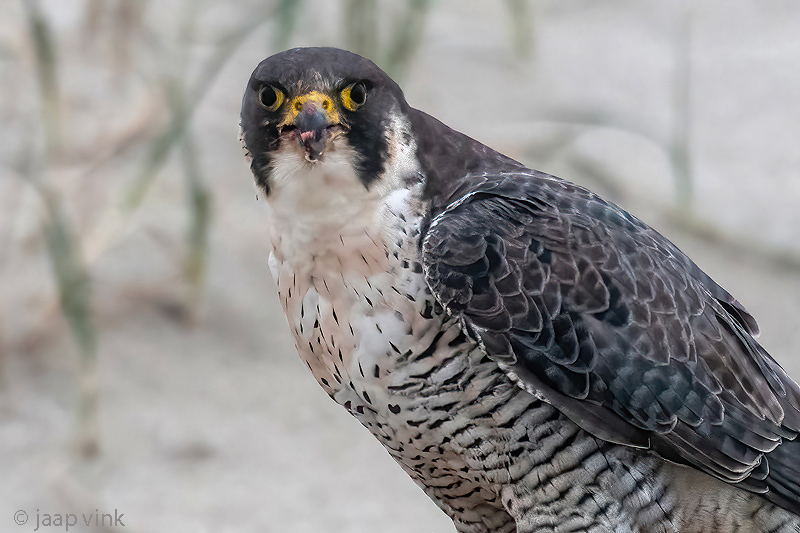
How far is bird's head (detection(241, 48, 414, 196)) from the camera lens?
1.91 metres

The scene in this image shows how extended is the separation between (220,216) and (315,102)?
14.9ft

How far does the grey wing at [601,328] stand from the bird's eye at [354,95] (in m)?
0.30

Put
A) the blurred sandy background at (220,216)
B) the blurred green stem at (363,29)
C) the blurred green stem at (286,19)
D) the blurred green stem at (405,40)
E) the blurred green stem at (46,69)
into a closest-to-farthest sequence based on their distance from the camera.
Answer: the blurred green stem at (286,19) < the blurred green stem at (46,69) < the blurred sandy background at (220,216) < the blurred green stem at (405,40) < the blurred green stem at (363,29)

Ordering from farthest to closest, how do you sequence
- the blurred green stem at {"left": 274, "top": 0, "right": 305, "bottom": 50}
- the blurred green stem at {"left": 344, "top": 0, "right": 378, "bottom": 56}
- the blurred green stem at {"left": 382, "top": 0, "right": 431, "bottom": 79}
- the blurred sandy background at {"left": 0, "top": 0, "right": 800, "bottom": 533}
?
1. the blurred green stem at {"left": 344, "top": 0, "right": 378, "bottom": 56}
2. the blurred green stem at {"left": 382, "top": 0, "right": 431, "bottom": 79}
3. the blurred sandy background at {"left": 0, "top": 0, "right": 800, "bottom": 533}
4. the blurred green stem at {"left": 274, "top": 0, "right": 305, "bottom": 50}

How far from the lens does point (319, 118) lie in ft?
6.19

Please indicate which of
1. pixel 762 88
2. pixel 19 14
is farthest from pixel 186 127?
pixel 762 88

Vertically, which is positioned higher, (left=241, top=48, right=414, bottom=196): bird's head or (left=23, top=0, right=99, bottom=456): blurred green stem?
(left=23, top=0, right=99, bottom=456): blurred green stem

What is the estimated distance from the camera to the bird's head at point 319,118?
6.25ft

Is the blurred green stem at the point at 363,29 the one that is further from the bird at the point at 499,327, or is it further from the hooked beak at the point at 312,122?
the hooked beak at the point at 312,122

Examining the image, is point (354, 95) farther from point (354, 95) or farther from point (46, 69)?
point (46, 69)

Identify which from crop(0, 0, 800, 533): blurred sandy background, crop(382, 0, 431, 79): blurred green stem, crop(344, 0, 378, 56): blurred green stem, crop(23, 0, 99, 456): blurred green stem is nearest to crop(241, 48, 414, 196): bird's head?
crop(0, 0, 800, 533): blurred sandy background

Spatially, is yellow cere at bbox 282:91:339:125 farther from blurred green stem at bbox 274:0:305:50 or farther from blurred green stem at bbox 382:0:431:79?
blurred green stem at bbox 382:0:431:79

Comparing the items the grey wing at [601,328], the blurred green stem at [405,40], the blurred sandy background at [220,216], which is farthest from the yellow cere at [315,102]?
the blurred green stem at [405,40]

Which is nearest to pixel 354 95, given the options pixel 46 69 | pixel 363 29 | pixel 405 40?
pixel 46 69
